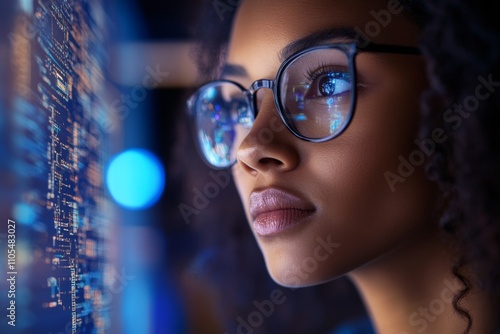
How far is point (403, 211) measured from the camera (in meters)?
0.96

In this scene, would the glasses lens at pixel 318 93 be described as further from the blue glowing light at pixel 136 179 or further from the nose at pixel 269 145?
the blue glowing light at pixel 136 179

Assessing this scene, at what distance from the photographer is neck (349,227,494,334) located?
0.99m

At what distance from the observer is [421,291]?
1.05 m

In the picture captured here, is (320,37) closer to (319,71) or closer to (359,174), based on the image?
(319,71)

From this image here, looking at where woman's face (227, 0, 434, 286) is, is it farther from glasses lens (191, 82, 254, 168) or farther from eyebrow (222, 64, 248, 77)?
glasses lens (191, 82, 254, 168)

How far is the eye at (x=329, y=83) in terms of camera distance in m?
0.95

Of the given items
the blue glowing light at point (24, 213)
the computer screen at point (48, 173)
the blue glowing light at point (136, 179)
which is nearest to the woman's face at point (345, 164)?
the computer screen at point (48, 173)

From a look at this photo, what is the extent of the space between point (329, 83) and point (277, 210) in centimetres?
26

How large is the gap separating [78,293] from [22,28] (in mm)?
438

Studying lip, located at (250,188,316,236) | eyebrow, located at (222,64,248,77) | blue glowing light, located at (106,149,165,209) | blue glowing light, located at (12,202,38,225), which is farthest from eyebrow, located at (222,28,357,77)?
blue glowing light, located at (106,149,165,209)

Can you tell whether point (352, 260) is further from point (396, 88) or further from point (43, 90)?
point (43, 90)

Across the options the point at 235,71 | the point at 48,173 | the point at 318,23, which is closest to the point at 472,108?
the point at 318,23

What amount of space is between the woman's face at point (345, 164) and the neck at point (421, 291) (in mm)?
40

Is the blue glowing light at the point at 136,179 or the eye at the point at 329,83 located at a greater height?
the blue glowing light at the point at 136,179
